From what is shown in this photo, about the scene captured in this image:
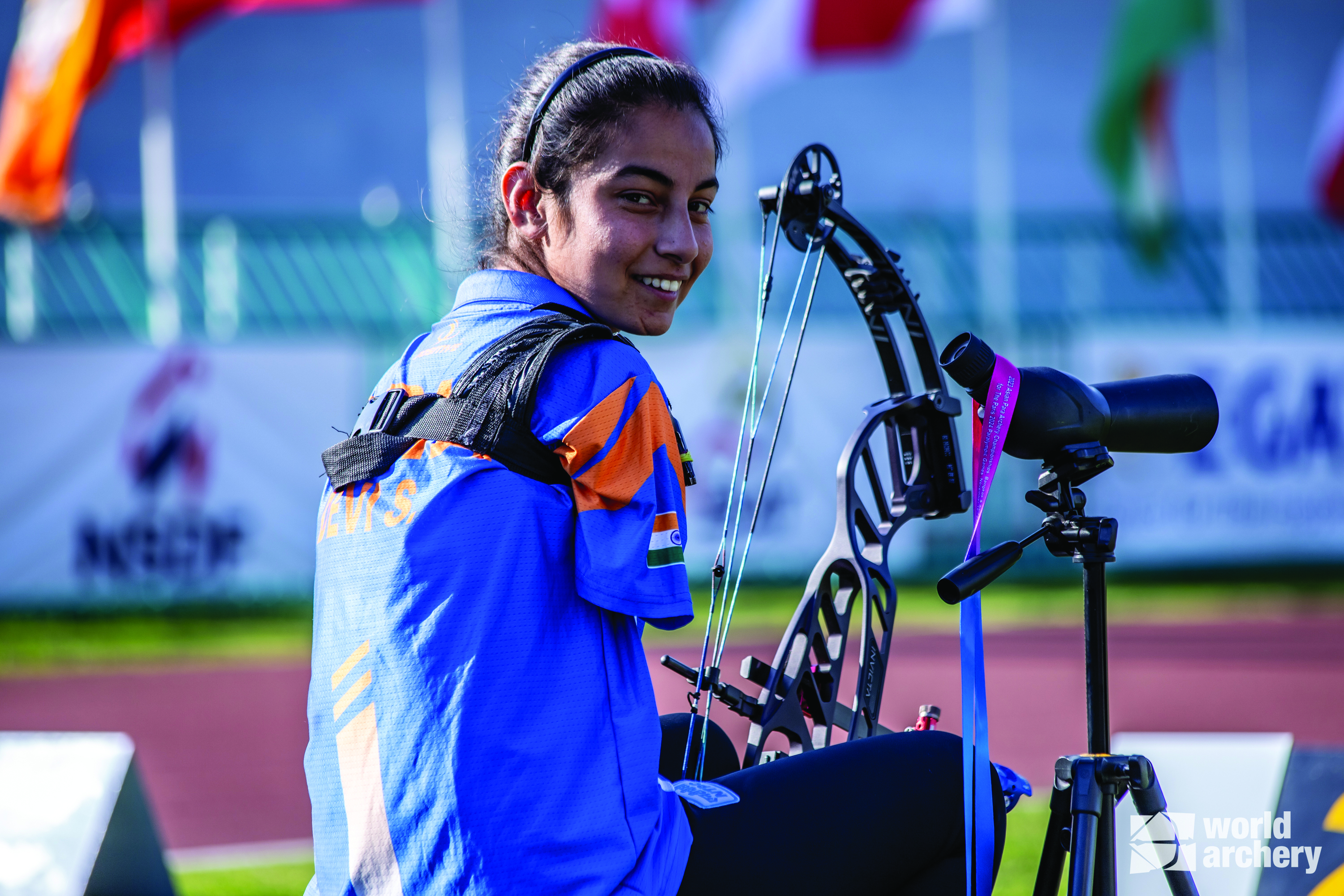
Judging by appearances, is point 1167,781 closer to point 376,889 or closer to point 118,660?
point 376,889

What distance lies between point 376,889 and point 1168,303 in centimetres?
1533

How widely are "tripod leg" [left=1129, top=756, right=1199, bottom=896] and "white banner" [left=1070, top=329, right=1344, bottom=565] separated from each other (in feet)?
29.6

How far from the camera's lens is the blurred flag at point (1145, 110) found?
1265 centimetres

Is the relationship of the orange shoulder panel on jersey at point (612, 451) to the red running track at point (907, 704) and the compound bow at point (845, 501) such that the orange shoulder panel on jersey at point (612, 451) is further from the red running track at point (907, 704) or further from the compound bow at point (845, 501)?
the red running track at point (907, 704)

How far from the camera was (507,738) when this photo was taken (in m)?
1.38

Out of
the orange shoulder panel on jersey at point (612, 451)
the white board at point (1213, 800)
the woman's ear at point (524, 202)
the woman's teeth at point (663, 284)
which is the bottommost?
the white board at point (1213, 800)

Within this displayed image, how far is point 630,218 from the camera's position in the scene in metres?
1.62

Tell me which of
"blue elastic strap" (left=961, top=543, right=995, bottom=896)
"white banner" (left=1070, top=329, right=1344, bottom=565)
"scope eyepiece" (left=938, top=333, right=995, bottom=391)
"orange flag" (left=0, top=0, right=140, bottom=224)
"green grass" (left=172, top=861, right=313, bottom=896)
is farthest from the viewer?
"white banner" (left=1070, top=329, right=1344, bottom=565)

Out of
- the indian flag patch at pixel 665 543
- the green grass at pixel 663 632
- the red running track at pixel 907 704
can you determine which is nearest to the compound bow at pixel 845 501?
the indian flag patch at pixel 665 543

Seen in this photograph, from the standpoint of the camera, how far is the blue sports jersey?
138 centimetres

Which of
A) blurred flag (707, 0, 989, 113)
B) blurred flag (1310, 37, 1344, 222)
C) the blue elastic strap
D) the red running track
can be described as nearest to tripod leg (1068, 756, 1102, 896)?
the blue elastic strap

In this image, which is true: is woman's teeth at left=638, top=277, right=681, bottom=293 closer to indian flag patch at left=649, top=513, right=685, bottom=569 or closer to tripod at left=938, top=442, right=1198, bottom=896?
indian flag patch at left=649, top=513, right=685, bottom=569

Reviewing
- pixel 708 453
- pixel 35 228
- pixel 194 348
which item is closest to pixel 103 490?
pixel 194 348

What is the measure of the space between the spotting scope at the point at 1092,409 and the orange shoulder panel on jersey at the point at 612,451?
19.2 inches
